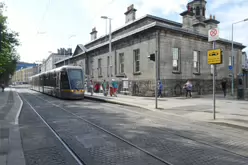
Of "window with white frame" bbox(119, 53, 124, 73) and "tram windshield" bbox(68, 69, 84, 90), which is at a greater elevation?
"window with white frame" bbox(119, 53, 124, 73)

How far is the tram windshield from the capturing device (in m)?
17.5

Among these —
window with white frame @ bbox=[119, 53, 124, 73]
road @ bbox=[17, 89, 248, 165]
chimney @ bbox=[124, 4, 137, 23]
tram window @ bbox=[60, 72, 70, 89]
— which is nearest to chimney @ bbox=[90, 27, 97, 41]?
chimney @ bbox=[124, 4, 137, 23]

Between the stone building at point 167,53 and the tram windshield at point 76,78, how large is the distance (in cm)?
476

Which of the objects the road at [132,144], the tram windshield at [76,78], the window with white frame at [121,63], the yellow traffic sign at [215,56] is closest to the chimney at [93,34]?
the window with white frame at [121,63]

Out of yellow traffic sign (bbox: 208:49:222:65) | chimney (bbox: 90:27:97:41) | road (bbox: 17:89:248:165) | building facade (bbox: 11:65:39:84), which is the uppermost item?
chimney (bbox: 90:27:97:41)

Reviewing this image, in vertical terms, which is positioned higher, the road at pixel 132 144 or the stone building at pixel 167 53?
the stone building at pixel 167 53

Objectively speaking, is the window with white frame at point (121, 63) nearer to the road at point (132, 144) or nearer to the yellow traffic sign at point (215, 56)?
the yellow traffic sign at point (215, 56)

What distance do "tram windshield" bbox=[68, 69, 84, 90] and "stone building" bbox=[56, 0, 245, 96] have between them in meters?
4.76

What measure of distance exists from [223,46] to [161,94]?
45.6 feet

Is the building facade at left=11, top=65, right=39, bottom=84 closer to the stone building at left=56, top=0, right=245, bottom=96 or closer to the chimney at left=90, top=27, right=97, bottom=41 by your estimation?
the chimney at left=90, top=27, right=97, bottom=41

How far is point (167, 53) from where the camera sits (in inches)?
831

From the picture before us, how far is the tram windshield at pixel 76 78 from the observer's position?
57.5 ft

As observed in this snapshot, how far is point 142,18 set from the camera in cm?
2692

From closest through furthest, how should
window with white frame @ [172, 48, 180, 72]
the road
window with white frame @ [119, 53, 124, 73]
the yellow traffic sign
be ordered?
the road, the yellow traffic sign, window with white frame @ [172, 48, 180, 72], window with white frame @ [119, 53, 124, 73]
